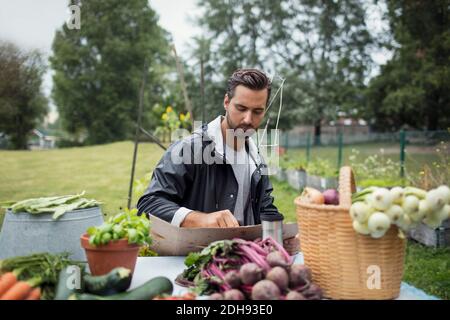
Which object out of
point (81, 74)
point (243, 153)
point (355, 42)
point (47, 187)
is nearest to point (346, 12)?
point (355, 42)

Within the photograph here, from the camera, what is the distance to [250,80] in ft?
7.58

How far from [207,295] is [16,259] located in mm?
587

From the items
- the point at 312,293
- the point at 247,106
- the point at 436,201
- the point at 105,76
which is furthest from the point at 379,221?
the point at 105,76

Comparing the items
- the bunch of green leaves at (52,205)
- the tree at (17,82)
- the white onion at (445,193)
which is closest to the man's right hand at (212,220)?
the bunch of green leaves at (52,205)

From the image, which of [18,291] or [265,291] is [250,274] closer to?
[265,291]

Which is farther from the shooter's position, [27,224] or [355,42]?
[355,42]

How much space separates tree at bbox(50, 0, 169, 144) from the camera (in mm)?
20938

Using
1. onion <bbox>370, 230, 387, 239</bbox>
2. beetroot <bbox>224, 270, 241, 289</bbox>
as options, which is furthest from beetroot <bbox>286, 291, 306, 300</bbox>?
onion <bbox>370, 230, 387, 239</bbox>

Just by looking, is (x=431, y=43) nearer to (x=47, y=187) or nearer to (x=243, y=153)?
(x=47, y=187)

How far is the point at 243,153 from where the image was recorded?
2678 mm

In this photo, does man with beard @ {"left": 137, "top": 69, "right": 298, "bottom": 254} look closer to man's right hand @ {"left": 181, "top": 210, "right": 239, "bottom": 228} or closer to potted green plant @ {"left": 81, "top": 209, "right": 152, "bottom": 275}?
man's right hand @ {"left": 181, "top": 210, "right": 239, "bottom": 228}

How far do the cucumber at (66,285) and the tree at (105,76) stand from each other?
19533mm

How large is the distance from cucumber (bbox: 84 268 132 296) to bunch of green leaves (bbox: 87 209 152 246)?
110 millimetres

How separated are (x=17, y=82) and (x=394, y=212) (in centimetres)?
600
